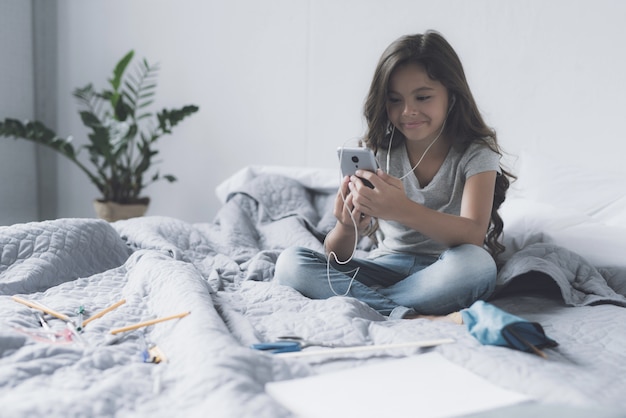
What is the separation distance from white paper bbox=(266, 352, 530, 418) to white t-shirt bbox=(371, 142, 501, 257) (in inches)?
25.4

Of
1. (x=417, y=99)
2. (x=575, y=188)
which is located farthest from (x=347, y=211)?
(x=575, y=188)

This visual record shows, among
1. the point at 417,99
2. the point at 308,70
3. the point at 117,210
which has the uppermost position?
the point at 308,70

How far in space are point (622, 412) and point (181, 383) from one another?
0.55 m

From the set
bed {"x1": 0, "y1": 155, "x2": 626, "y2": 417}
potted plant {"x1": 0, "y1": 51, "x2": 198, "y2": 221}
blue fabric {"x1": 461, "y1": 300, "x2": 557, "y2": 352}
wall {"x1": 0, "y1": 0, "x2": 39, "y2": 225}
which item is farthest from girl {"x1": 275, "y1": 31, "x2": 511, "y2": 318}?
wall {"x1": 0, "y1": 0, "x2": 39, "y2": 225}

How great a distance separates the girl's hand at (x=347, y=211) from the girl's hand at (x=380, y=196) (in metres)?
0.04

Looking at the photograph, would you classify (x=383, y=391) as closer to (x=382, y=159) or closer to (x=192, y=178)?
(x=382, y=159)

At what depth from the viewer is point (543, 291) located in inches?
A: 56.2

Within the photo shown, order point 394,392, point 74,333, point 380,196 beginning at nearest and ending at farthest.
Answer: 1. point 394,392
2. point 74,333
3. point 380,196

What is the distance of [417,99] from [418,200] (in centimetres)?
24

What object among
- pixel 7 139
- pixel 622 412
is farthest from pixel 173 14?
pixel 622 412

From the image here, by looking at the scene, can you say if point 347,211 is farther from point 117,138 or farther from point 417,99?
point 117,138

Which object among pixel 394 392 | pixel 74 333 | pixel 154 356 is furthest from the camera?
pixel 74 333

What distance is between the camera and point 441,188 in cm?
149

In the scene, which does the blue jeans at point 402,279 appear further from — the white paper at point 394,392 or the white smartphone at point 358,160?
the white paper at point 394,392
